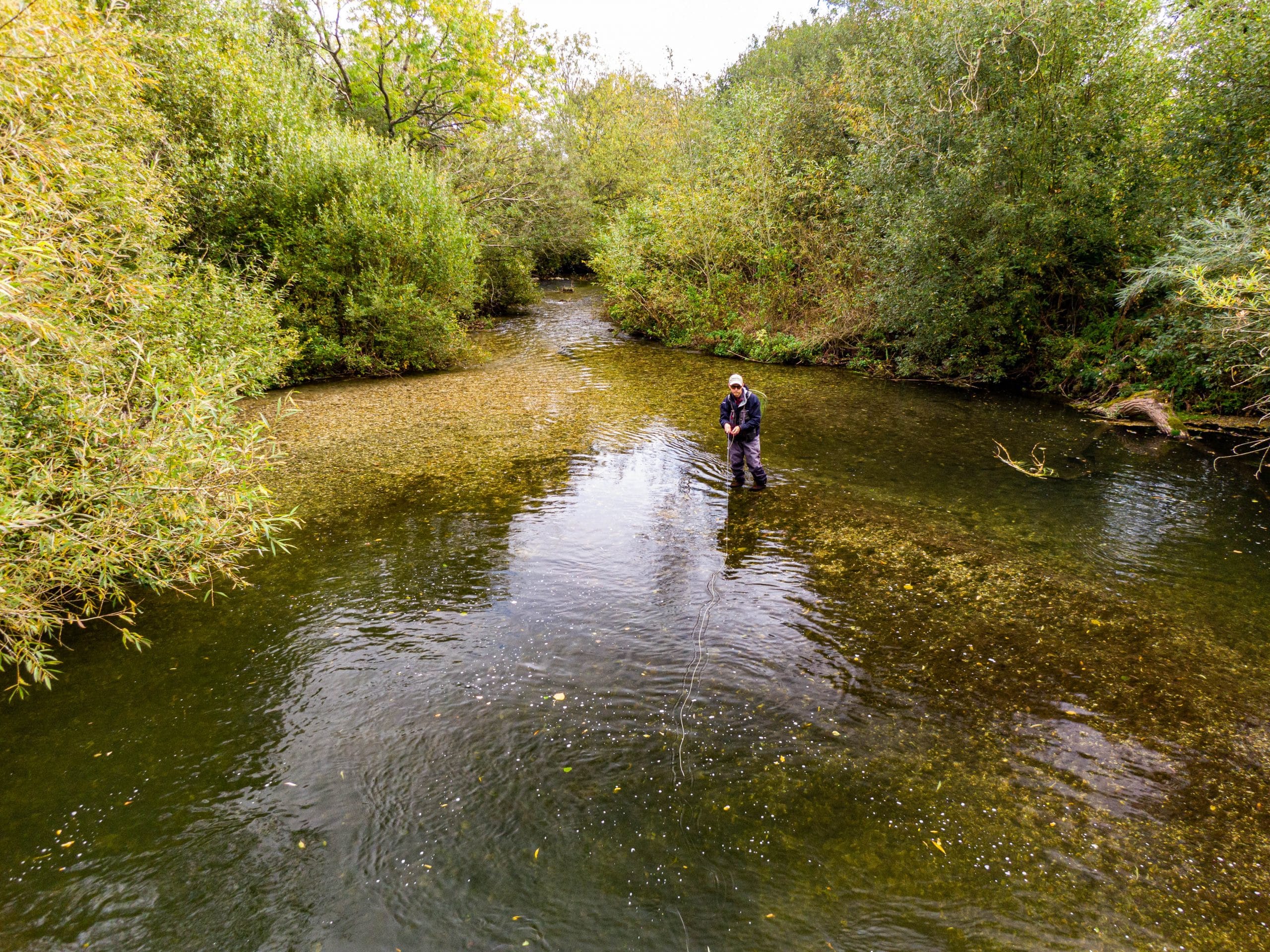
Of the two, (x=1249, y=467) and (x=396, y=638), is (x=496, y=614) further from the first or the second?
(x=1249, y=467)

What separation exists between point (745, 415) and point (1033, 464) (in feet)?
21.4

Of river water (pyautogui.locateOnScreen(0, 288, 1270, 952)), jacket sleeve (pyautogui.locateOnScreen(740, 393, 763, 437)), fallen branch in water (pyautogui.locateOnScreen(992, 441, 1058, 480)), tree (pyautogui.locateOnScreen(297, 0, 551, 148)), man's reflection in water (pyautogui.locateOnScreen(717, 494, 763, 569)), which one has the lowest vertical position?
river water (pyautogui.locateOnScreen(0, 288, 1270, 952))

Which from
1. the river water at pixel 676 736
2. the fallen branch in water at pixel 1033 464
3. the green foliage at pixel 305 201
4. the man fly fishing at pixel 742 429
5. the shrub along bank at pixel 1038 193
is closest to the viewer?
the river water at pixel 676 736

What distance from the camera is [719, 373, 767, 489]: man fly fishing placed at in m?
10.9

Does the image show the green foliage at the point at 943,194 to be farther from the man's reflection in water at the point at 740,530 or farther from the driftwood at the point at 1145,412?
the man's reflection in water at the point at 740,530

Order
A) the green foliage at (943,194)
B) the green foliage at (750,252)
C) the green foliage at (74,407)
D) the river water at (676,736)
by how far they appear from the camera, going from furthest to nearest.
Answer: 1. the green foliage at (750,252)
2. the green foliage at (943,194)
3. the green foliage at (74,407)
4. the river water at (676,736)

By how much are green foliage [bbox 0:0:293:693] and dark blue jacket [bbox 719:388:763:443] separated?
737cm

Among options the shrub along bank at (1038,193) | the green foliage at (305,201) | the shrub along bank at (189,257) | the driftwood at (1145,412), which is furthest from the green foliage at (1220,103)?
the green foliage at (305,201)

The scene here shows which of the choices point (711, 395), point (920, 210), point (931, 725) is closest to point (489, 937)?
point (931, 725)

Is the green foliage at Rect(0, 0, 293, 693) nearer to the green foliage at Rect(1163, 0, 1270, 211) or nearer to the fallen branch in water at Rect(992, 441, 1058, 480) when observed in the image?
the fallen branch in water at Rect(992, 441, 1058, 480)

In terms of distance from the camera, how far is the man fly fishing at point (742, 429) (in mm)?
10867

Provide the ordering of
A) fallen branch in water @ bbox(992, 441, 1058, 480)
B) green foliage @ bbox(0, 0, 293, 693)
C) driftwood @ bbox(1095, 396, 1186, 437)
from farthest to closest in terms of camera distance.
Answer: driftwood @ bbox(1095, 396, 1186, 437), fallen branch in water @ bbox(992, 441, 1058, 480), green foliage @ bbox(0, 0, 293, 693)

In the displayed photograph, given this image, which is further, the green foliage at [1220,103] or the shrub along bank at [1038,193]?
the shrub along bank at [1038,193]

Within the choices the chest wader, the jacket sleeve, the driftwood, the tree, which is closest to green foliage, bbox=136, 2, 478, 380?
the tree
